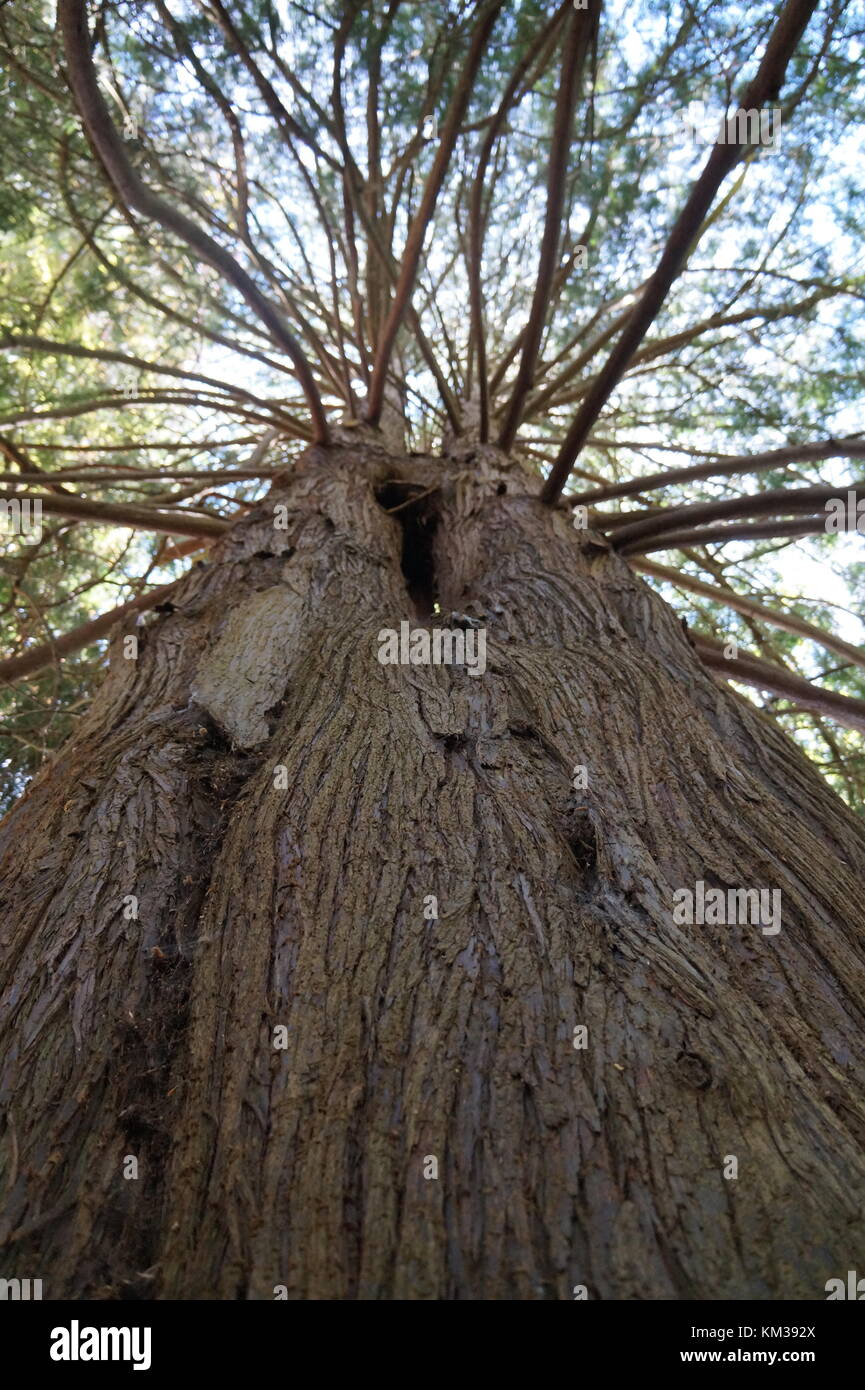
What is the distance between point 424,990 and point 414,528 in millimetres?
2567

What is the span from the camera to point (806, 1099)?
1.10 meters

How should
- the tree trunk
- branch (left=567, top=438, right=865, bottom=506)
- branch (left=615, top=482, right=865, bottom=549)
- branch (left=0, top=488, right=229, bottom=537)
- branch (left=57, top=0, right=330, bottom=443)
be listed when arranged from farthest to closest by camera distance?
branch (left=0, top=488, right=229, bottom=537)
branch (left=567, top=438, right=865, bottom=506)
branch (left=615, top=482, right=865, bottom=549)
branch (left=57, top=0, right=330, bottom=443)
the tree trunk

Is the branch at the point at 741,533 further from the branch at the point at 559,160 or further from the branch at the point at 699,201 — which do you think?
the branch at the point at 559,160

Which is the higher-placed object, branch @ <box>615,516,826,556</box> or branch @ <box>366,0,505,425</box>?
branch @ <box>366,0,505,425</box>

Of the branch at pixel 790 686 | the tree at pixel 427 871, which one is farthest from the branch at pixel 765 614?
the branch at pixel 790 686

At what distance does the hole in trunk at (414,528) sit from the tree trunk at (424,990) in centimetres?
130

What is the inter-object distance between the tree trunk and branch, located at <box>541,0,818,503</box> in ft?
2.73

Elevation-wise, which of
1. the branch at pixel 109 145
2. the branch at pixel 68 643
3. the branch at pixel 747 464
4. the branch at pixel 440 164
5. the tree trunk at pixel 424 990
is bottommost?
the tree trunk at pixel 424 990

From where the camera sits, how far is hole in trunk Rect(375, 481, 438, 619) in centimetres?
343

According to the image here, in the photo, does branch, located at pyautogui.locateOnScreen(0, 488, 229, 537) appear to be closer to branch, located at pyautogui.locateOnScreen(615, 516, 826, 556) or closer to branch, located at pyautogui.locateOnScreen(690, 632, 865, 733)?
branch, located at pyautogui.locateOnScreen(615, 516, 826, 556)

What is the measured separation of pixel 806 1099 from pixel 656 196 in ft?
15.1

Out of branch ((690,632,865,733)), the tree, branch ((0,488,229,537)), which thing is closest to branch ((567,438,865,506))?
the tree

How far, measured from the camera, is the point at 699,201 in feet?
6.54

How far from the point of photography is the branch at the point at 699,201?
5.79 ft
